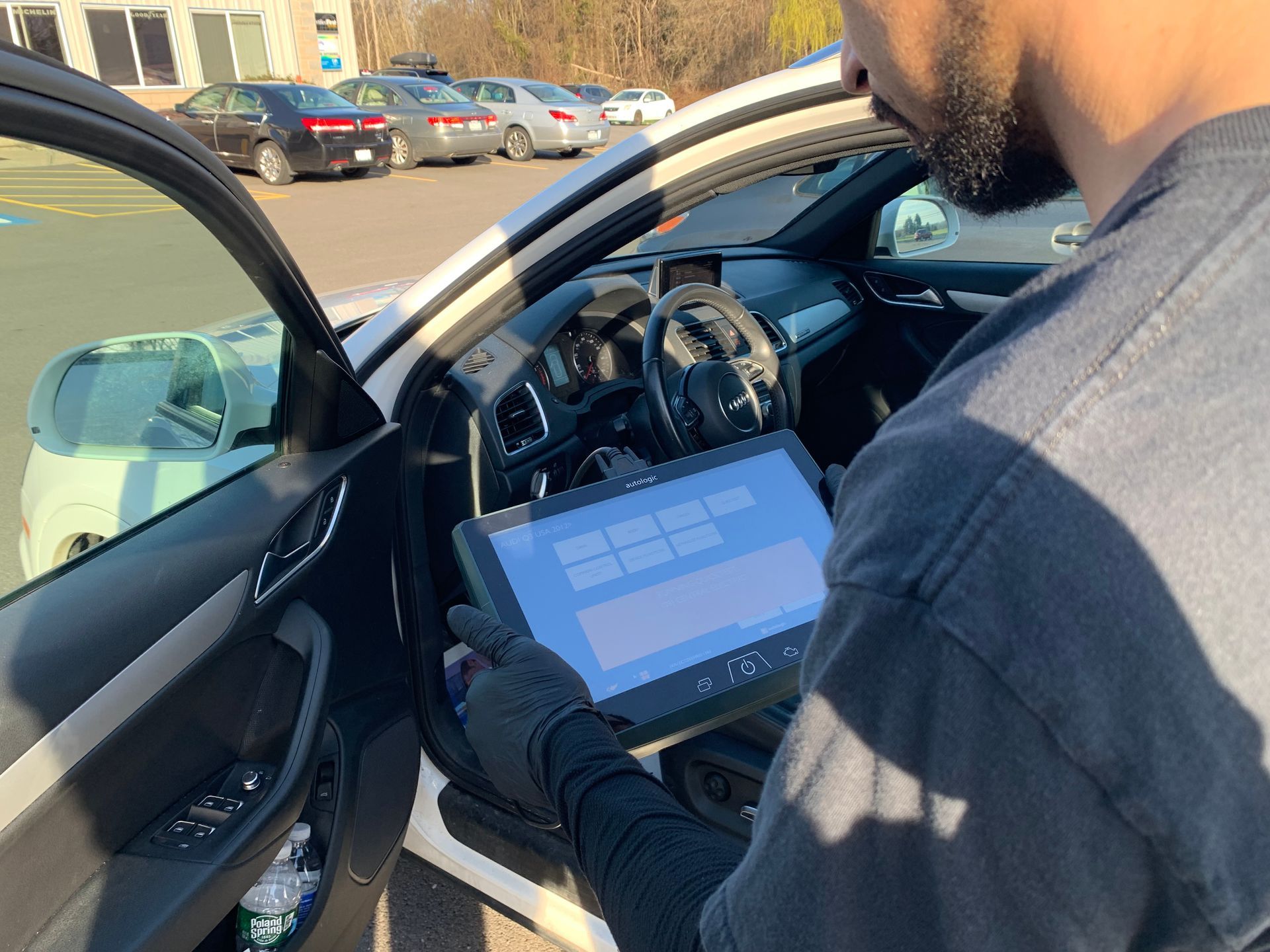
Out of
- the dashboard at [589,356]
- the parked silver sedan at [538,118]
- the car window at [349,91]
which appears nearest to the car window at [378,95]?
the car window at [349,91]

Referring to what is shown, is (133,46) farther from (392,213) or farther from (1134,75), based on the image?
(1134,75)

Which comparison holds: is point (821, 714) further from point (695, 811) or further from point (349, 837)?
point (695, 811)

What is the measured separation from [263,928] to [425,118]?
15.9 metres

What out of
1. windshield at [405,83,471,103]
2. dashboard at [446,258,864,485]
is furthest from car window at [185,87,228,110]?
dashboard at [446,258,864,485]

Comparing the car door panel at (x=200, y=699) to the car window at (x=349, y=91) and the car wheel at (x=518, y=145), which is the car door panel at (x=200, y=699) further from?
the car wheel at (x=518, y=145)

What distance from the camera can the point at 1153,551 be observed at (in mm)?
506

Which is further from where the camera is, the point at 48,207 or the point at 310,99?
the point at 310,99

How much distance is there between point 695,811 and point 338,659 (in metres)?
0.93

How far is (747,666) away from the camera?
5.63 feet

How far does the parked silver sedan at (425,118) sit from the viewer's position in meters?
15.5

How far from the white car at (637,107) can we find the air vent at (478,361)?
72.4 ft

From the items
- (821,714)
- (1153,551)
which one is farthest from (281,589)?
(1153,551)

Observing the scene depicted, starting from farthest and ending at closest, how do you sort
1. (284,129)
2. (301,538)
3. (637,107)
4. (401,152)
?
(637,107) → (401,152) → (284,129) → (301,538)

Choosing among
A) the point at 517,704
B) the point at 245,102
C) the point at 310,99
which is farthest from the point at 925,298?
the point at 245,102
